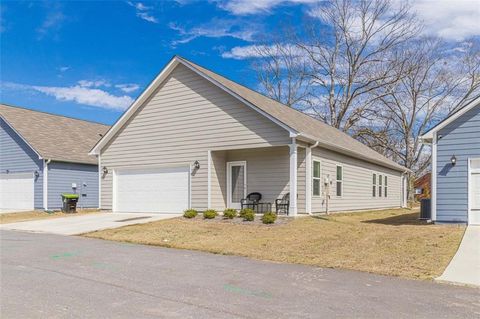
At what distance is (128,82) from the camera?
3016 cm

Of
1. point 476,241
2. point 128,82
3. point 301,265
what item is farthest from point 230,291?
point 128,82

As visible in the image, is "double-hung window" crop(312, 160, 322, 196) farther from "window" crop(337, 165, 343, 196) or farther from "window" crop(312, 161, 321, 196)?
"window" crop(337, 165, 343, 196)

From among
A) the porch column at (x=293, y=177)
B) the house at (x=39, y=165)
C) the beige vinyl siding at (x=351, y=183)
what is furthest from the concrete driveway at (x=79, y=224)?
the beige vinyl siding at (x=351, y=183)

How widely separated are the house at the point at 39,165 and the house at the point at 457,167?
18.4 meters

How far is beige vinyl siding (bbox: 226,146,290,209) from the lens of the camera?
16531mm

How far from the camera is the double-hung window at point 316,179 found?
16.8 m

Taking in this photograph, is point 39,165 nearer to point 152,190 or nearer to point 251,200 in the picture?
point 152,190

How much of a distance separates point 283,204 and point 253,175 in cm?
207

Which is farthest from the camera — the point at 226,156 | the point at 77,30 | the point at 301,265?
the point at 77,30

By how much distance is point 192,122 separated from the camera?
17.7m

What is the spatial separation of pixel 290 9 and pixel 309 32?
332cm

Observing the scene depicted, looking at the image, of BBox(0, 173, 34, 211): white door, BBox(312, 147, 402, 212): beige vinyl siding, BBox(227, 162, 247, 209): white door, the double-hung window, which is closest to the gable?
BBox(227, 162, 247, 209): white door

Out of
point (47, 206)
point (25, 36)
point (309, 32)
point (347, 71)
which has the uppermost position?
point (309, 32)

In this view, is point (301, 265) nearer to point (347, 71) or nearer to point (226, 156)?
point (226, 156)
